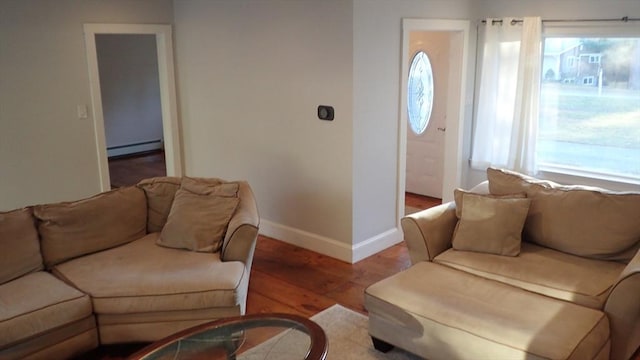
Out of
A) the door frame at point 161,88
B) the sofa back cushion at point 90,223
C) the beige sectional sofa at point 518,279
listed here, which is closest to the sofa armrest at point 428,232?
the beige sectional sofa at point 518,279

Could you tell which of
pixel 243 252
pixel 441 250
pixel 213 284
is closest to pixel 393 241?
pixel 441 250

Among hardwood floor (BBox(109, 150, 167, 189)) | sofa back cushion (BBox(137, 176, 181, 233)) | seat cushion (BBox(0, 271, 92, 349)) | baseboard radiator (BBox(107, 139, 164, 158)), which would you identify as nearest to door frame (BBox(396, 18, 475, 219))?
sofa back cushion (BBox(137, 176, 181, 233))

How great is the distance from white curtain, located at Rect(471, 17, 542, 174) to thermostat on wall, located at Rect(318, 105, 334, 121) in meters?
1.75

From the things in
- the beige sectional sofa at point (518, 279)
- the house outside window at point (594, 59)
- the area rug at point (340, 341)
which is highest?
the house outside window at point (594, 59)

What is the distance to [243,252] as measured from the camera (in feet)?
11.5

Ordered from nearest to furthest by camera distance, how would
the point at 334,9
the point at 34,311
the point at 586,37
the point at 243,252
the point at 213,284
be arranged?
the point at 34,311 → the point at 213,284 → the point at 243,252 → the point at 334,9 → the point at 586,37

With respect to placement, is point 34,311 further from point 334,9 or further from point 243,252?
point 334,9

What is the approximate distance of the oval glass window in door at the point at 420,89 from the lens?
6059 millimetres

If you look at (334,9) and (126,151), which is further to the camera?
(126,151)

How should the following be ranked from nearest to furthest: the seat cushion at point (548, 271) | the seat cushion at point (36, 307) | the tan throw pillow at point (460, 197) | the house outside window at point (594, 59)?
the seat cushion at point (36, 307) < the seat cushion at point (548, 271) < the tan throw pillow at point (460, 197) < the house outside window at point (594, 59)

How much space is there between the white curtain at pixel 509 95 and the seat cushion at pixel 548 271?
1877 millimetres

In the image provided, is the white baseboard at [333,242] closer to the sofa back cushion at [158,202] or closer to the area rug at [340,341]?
the area rug at [340,341]

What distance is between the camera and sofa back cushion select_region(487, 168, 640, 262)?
3.21 m

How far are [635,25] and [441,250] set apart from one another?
2.65m
